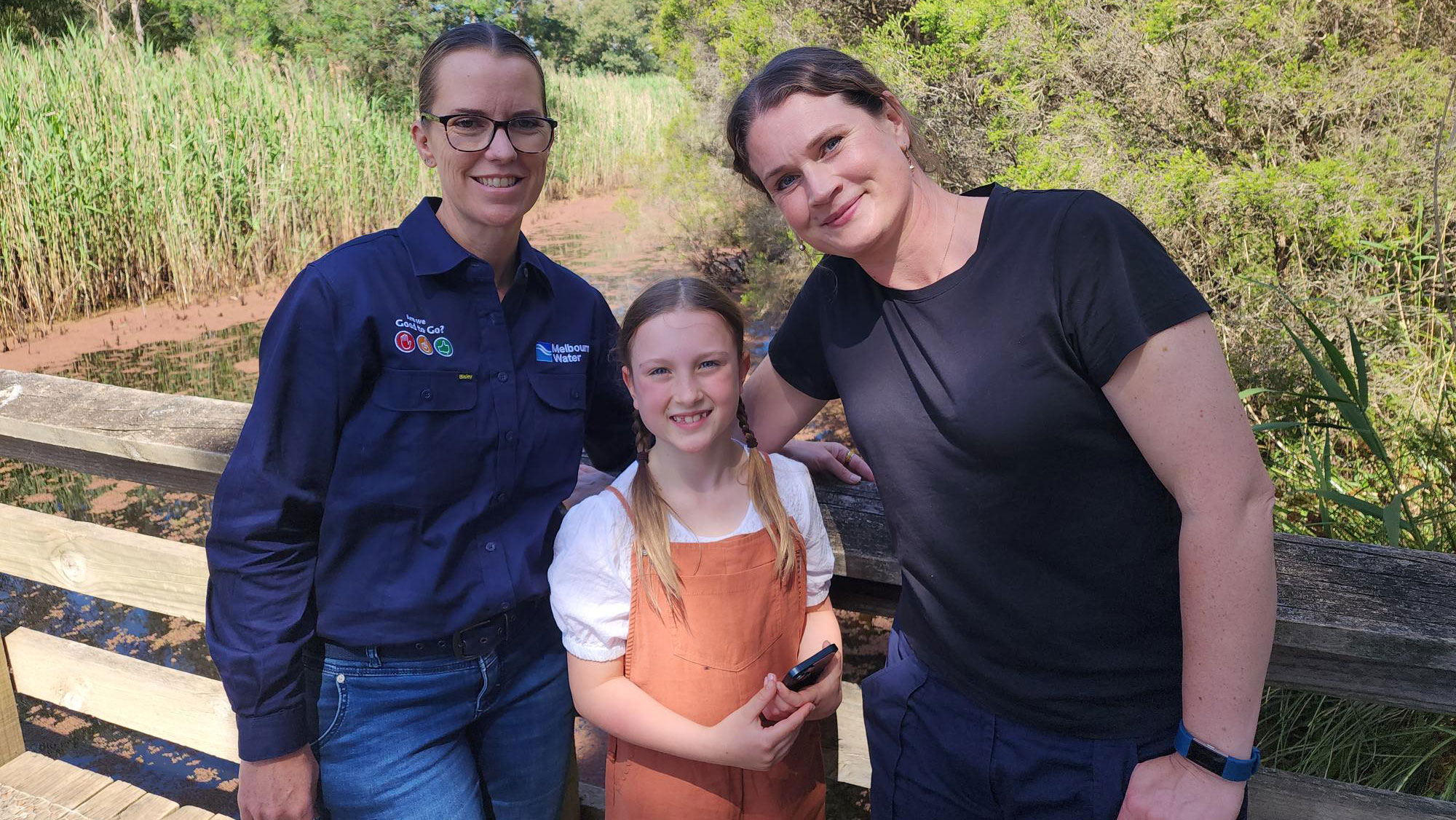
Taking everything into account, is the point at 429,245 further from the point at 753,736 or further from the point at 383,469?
the point at 753,736

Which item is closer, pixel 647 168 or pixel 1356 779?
pixel 1356 779

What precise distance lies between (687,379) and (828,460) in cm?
36

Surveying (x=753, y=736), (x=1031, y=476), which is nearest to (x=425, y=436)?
(x=753, y=736)

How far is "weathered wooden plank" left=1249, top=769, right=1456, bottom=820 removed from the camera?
1.35m

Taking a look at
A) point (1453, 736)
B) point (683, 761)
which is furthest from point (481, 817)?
point (1453, 736)

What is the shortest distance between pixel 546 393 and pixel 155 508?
16.1ft

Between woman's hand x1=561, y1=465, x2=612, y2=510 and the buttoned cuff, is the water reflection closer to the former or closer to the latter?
the buttoned cuff

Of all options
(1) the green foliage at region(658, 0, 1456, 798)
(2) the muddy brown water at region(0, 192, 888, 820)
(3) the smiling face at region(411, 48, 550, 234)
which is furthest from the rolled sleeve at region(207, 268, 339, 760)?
(1) the green foliage at region(658, 0, 1456, 798)

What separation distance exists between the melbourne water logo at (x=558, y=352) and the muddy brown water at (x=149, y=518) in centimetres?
229

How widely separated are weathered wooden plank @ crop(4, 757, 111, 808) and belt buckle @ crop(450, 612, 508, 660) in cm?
121

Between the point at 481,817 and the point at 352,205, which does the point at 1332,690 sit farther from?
the point at 352,205

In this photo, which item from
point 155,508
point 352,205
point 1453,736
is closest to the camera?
point 1453,736

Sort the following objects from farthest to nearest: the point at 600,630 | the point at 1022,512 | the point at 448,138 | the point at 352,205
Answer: the point at 352,205 → the point at 448,138 → the point at 600,630 → the point at 1022,512

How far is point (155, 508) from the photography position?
5531 millimetres
